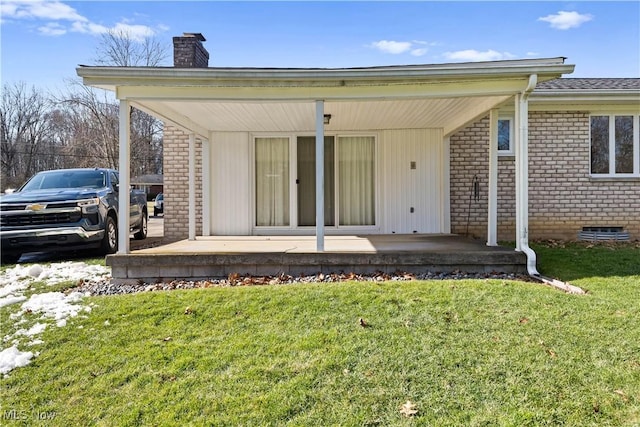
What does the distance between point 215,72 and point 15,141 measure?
39965 millimetres

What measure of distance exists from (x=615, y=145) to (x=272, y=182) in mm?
7343

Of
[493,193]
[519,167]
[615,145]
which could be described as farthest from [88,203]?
[615,145]

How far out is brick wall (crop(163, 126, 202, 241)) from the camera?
8.58 m

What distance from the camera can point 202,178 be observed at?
27.6ft

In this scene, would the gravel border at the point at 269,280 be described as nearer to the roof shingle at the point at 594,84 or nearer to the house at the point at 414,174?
the house at the point at 414,174

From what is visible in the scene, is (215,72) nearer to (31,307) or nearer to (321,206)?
(321,206)

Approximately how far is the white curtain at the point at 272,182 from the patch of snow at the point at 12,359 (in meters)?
5.44

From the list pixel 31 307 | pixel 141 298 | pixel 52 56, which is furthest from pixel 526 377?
pixel 52 56

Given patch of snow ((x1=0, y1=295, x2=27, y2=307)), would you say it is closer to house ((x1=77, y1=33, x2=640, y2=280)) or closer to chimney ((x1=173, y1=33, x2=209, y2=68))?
house ((x1=77, y1=33, x2=640, y2=280))

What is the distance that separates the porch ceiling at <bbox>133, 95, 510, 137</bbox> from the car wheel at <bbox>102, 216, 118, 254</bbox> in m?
2.36

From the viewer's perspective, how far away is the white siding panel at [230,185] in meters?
8.49

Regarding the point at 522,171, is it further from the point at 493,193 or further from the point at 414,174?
the point at 414,174

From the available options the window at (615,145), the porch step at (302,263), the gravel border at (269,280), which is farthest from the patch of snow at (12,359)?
the window at (615,145)

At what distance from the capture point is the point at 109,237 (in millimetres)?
Result: 7562
